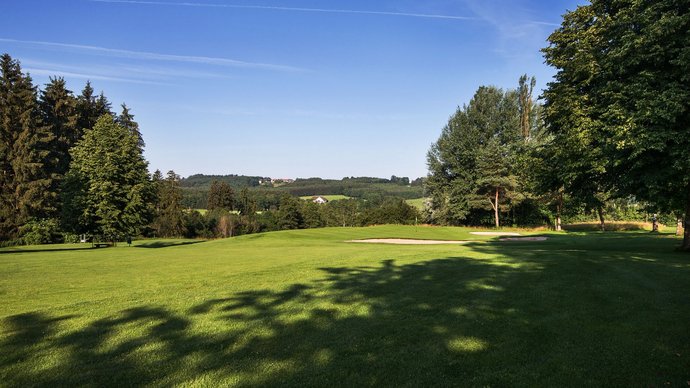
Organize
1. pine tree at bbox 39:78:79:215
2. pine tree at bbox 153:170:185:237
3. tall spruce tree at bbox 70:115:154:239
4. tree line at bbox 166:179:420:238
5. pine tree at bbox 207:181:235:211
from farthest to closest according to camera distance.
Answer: pine tree at bbox 207:181:235:211
tree line at bbox 166:179:420:238
pine tree at bbox 153:170:185:237
pine tree at bbox 39:78:79:215
tall spruce tree at bbox 70:115:154:239

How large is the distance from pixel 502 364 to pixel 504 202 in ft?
177

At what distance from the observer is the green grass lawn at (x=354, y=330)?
177 inches

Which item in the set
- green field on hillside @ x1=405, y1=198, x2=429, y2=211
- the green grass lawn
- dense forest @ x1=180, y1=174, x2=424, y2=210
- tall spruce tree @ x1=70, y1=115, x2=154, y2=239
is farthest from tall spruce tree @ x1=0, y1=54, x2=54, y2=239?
dense forest @ x1=180, y1=174, x2=424, y2=210

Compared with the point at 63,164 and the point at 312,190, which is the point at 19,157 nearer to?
the point at 63,164

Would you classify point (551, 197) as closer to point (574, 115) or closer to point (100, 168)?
point (574, 115)

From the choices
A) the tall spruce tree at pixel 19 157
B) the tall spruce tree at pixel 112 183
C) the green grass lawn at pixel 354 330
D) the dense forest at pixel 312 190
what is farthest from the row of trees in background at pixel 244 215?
the green grass lawn at pixel 354 330

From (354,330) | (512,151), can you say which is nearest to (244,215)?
(512,151)

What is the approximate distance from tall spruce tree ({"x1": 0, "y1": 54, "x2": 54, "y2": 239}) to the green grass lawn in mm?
41114

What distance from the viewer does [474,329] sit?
6070 millimetres

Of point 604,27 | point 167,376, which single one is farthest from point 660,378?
point 604,27

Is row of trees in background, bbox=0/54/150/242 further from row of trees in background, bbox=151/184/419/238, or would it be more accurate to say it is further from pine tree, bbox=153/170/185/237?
row of trees in background, bbox=151/184/419/238

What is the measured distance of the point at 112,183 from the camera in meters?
30.1

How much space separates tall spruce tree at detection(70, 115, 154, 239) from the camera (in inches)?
1173

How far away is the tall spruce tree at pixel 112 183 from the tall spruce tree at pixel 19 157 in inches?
625
